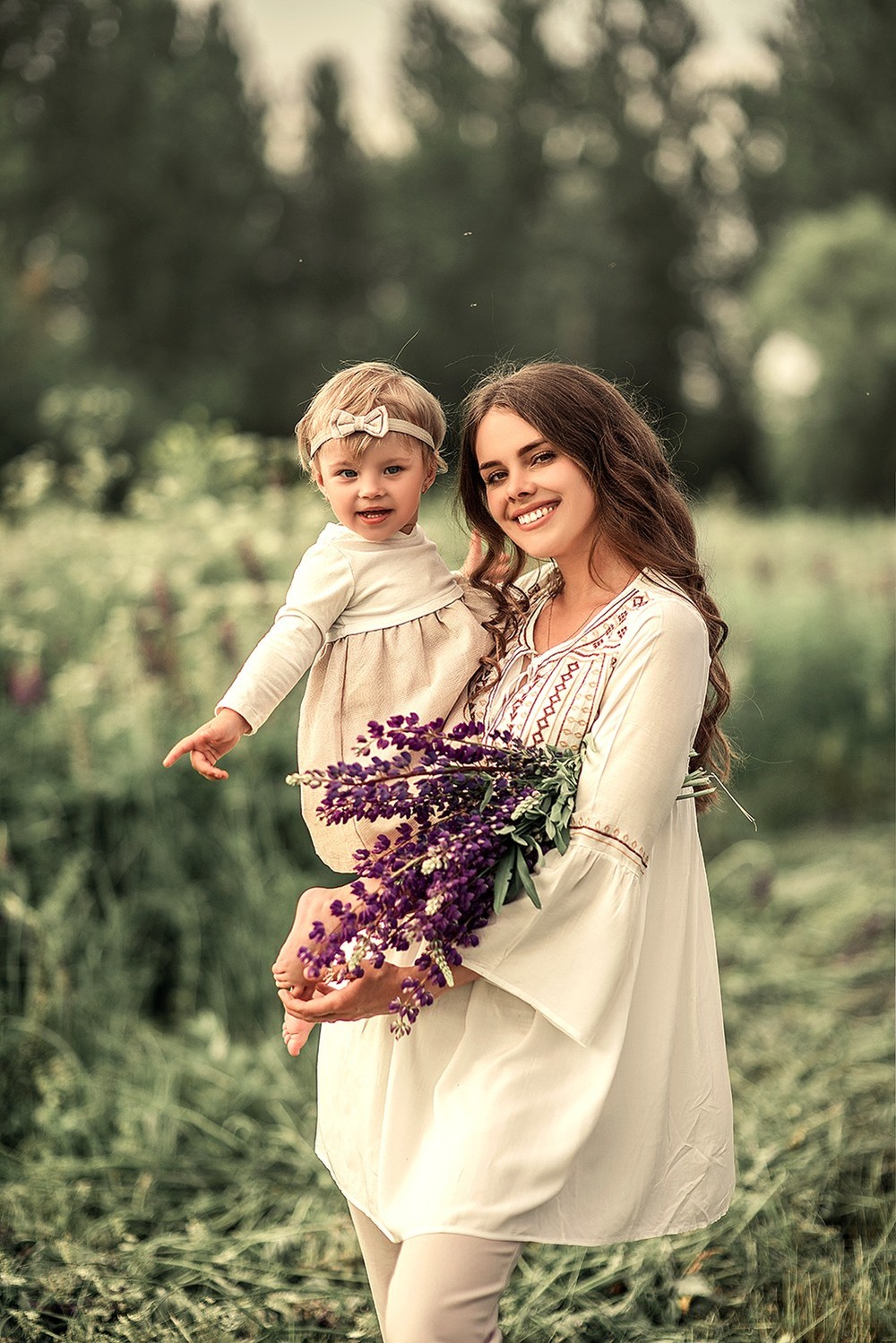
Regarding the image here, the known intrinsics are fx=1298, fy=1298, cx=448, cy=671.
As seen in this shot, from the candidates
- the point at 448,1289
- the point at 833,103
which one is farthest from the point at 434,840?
the point at 833,103

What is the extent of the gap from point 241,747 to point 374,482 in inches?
102

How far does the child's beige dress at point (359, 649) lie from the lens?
6.17ft

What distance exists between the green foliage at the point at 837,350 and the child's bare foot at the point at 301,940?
13.9 metres

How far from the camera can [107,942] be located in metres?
3.87

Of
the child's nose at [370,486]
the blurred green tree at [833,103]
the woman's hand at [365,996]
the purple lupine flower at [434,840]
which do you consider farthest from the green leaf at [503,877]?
the blurred green tree at [833,103]

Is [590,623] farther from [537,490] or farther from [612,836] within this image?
[612,836]

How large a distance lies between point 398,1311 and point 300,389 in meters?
16.9

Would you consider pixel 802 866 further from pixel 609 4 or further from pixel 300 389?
pixel 609 4

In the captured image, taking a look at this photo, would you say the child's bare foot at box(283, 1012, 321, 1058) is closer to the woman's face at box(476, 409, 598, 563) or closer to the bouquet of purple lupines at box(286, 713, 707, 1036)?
the bouquet of purple lupines at box(286, 713, 707, 1036)

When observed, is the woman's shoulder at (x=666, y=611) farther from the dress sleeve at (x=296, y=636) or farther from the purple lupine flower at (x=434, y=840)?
the dress sleeve at (x=296, y=636)

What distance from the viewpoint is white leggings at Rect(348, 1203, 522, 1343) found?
163cm

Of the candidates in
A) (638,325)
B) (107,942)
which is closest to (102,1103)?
(107,942)

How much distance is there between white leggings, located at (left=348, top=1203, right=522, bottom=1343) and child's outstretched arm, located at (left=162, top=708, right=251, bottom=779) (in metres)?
0.68

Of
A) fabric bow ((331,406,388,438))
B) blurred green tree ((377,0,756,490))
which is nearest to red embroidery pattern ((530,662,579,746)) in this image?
fabric bow ((331,406,388,438))
